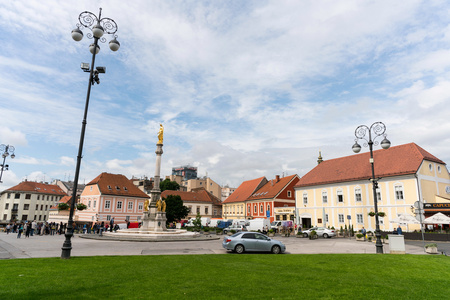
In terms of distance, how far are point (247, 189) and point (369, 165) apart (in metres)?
33.1

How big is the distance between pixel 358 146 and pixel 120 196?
49694 millimetres

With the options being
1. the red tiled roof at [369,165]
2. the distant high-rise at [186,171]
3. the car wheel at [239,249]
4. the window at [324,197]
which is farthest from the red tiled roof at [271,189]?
the distant high-rise at [186,171]

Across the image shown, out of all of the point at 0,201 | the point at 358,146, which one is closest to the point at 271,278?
the point at 358,146

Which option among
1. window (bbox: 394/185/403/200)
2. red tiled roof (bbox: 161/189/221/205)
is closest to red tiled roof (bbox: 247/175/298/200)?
red tiled roof (bbox: 161/189/221/205)

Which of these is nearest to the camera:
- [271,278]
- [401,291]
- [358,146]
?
[401,291]

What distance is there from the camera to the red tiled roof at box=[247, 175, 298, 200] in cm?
5922

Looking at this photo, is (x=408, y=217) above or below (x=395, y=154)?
below

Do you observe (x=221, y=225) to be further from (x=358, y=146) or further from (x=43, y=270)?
(x=43, y=270)

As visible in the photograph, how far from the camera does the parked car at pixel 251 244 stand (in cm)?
1758

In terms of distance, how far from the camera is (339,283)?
28.1 ft

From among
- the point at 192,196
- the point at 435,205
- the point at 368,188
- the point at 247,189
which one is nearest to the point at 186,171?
the point at 192,196

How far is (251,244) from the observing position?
17.8 m

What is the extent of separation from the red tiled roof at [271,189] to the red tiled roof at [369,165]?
6.59 metres

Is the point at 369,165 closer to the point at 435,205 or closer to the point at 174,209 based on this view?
Answer: the point at 435,205
